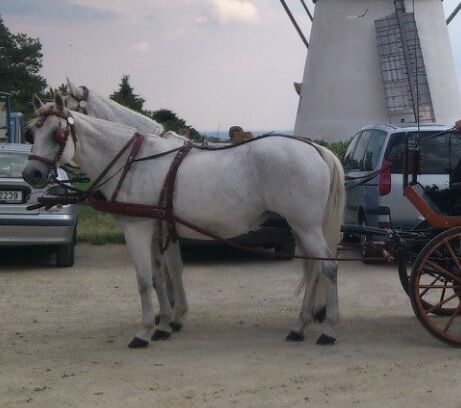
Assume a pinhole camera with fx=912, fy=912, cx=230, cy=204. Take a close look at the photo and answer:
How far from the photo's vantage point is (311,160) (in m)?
6.99

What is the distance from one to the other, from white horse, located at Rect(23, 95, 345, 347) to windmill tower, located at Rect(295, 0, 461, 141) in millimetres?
19815

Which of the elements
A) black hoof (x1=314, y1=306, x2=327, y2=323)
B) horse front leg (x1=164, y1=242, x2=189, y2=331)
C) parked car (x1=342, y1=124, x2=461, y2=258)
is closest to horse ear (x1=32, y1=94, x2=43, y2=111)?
horse front leg (x1=164, y1=242, x2=189, y2=331)

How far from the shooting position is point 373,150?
11.0 meters

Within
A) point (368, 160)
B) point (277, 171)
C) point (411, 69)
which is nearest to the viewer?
point (277, 171)

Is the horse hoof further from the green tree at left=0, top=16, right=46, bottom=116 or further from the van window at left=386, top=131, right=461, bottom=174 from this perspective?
the green tree at left=0, top=16, right=46, bottom=116

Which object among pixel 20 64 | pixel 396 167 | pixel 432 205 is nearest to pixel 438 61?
pixel 396 167

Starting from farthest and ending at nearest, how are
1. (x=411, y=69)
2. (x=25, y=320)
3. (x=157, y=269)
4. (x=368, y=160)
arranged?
(x=411, y=69) → (x=368, y=160) → (x=25, y=320) → (x=157, y=269)

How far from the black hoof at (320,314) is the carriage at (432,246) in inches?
27.9

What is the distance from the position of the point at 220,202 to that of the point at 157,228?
59 cm

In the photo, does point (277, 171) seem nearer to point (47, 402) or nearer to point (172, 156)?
point (172, 156)

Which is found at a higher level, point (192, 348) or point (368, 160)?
point (368, 160)

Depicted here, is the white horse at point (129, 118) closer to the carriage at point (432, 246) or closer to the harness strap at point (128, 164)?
the harness strap at point (128, 164)

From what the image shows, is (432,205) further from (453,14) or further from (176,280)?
(453,14)

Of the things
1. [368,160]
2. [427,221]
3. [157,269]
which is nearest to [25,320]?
[157,269]
